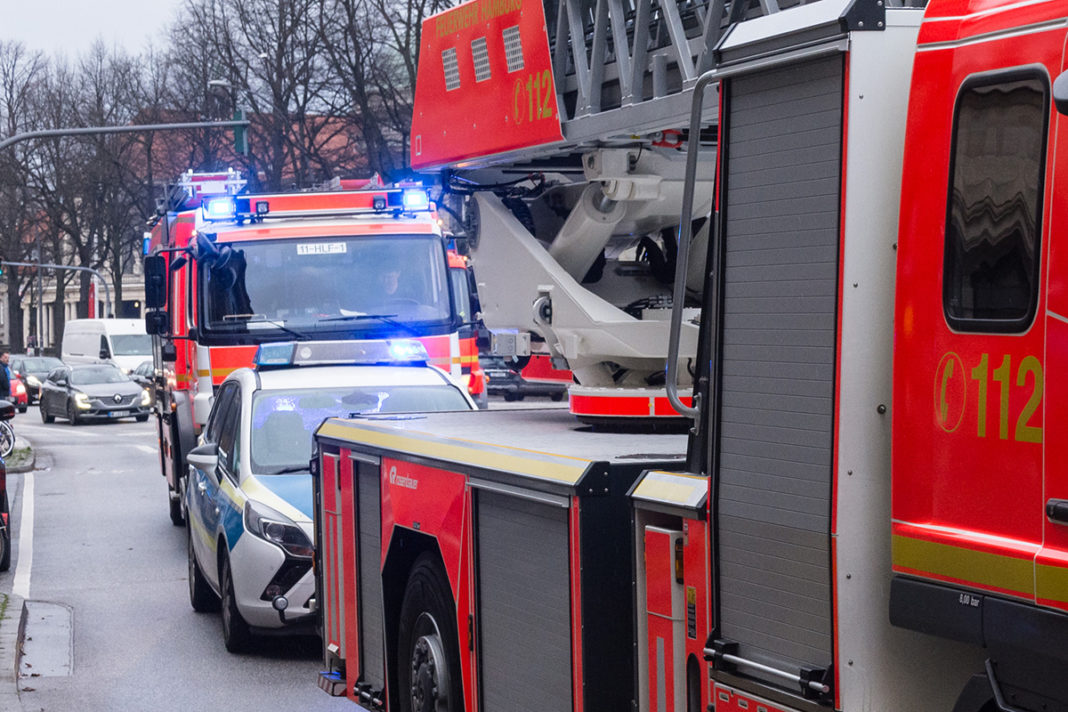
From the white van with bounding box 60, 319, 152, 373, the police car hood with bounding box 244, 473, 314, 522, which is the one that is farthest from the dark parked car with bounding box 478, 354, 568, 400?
the police car hood with bounding box 244, 473, 314, 522

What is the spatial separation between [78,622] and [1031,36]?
890 cm

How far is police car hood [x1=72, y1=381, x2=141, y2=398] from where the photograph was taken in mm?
38562

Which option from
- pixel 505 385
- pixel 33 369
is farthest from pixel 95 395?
pixel 33 369

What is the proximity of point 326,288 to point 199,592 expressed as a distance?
4.08 m

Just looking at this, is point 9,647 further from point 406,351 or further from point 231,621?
point 406,351

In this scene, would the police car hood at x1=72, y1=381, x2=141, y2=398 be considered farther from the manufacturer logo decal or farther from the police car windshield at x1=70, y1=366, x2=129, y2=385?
the manufacturer logo decal

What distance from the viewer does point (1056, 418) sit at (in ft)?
9.80

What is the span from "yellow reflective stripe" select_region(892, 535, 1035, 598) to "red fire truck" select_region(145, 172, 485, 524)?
35.8ft

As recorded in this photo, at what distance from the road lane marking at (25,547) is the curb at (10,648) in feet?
3.02

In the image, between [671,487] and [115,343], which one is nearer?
[671,487]

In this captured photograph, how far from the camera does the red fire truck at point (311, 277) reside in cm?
1414

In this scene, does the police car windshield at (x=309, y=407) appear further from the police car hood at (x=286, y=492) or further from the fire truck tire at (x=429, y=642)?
the fire truck tire at (x=429, y=642)

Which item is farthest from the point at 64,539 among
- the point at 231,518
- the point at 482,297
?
the point at 482,297

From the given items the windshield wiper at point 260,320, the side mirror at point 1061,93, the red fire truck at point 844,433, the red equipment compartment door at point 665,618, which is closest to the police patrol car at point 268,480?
the windshield wiper at point 260,320
